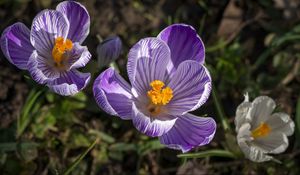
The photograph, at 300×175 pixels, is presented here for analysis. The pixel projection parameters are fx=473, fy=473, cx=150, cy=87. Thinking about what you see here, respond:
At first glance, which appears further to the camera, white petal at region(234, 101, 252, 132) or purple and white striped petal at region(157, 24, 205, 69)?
white petal at region(234, 101, 252, 132)

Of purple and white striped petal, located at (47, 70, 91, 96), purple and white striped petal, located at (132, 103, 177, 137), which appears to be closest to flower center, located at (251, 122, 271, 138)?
purple and white striped petal, located at (132, 103, 177, 137)

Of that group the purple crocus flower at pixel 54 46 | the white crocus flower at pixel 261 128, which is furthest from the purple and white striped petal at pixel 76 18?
the white crocus flower at pixel 261 128

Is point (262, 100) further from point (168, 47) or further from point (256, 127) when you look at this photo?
point (168, 47)

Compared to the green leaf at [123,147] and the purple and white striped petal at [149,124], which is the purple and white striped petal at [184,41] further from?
the green leaf at [123,147]

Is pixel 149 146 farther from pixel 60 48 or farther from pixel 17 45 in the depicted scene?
pixel 17 45

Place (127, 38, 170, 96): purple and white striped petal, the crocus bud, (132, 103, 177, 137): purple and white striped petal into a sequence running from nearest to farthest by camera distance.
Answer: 1. (132, 103, 177, 137): purple and white striped petal
2. (127, 38, 170, 96): purple and white striped petal
3. the crocus bud

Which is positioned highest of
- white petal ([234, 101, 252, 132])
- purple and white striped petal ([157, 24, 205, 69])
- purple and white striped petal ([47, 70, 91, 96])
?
purple and white striped petal ([157, 24, 205, 69])

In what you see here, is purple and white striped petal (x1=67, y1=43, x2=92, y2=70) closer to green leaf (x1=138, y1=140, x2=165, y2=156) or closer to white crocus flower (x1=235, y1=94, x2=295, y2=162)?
green leaf (x1=138, y1=140, x2=165, y2=156)
